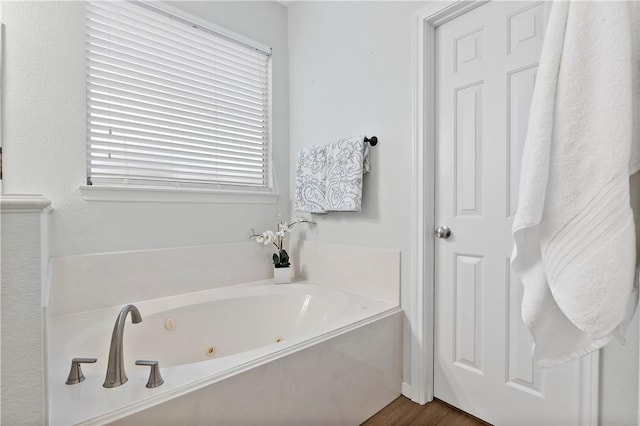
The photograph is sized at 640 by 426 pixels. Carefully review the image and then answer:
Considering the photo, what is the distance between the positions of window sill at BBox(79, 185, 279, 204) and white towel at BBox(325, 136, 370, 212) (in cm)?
59

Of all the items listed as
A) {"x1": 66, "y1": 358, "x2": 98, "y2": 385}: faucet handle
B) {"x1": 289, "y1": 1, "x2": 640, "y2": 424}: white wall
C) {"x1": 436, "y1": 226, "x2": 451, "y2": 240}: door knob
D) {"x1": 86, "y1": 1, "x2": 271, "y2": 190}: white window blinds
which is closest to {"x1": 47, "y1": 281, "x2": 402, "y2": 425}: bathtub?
{"x1": 66, "y1": 358, "x2": 98, "y2": 385}: faucet handle

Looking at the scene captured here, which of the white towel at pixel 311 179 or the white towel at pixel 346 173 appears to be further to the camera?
the white towel at pixel 311 179

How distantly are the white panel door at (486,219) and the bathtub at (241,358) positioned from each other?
1.08 ft

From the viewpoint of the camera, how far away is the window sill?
65.5 inches

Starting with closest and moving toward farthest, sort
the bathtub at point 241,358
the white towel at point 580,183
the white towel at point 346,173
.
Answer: the white towel at point 580,183, the bathtub at point 241,358, the white towel at point 346,173

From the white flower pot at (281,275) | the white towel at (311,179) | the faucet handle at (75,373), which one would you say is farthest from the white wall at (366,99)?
the faucet handle at (75,373)

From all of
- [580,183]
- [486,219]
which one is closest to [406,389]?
[486,219]

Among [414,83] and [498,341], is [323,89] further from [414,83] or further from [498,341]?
[498,341]

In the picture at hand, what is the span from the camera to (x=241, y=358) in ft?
3.76

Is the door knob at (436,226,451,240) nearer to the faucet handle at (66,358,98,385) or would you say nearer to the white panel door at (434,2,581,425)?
the white panel door at (434,2,581,425)

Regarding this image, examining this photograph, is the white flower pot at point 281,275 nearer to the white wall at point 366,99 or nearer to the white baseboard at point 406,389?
the white wall at point 366,99

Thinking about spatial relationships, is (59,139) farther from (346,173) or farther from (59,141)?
(346,173)

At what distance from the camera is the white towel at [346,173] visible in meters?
1.83

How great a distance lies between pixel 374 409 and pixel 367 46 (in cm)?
197
